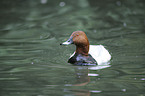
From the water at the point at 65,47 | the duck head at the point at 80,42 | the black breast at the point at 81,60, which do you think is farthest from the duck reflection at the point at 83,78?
the duck head at the point at 80,42

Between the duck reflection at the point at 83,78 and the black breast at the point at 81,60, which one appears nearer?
the duck reflection at the point at 83,78

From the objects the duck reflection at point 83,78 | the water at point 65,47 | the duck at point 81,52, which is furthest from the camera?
the duck at point 81,52

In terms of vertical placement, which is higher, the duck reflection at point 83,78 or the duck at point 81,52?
the duck at point 81,52

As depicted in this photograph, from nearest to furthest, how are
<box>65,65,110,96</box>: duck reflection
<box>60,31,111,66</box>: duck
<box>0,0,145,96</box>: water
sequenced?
1. <box>65,65,110,96</box>: duck reflection
2. <box>0,0,145,96</box>: water
3. <box>60,31,111,66</box>: duck

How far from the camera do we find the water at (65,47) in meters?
6.40

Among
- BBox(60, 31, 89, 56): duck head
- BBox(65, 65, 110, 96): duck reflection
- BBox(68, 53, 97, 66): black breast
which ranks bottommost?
BBox(65, 65, 110, 96): duck reflection

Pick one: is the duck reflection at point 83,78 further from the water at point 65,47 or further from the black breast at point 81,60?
the black breast at point 81,60

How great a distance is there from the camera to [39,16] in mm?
14711

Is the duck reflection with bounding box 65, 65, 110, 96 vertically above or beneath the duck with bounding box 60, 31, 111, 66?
beneath

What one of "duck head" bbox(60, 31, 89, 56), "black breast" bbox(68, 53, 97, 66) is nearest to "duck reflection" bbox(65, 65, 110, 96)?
"black breast" bbox(68, 53, 97, 66)

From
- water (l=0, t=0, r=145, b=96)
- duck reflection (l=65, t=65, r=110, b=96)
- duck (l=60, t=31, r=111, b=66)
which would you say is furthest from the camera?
duck (l=60, t=31, r=111, b=66)

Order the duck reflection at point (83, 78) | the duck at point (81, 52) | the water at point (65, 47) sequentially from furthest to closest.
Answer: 1. the duck at point (81, 52)
2. the water at point (65, 47)
3. the duck reflection at point (83, 78)

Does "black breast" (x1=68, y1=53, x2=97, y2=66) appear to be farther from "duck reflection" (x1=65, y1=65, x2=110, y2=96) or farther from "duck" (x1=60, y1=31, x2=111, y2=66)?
"duck reflection" (x1=65, y1=65, x2=110, y2=96)

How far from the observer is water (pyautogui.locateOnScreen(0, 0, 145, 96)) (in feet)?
21.0
